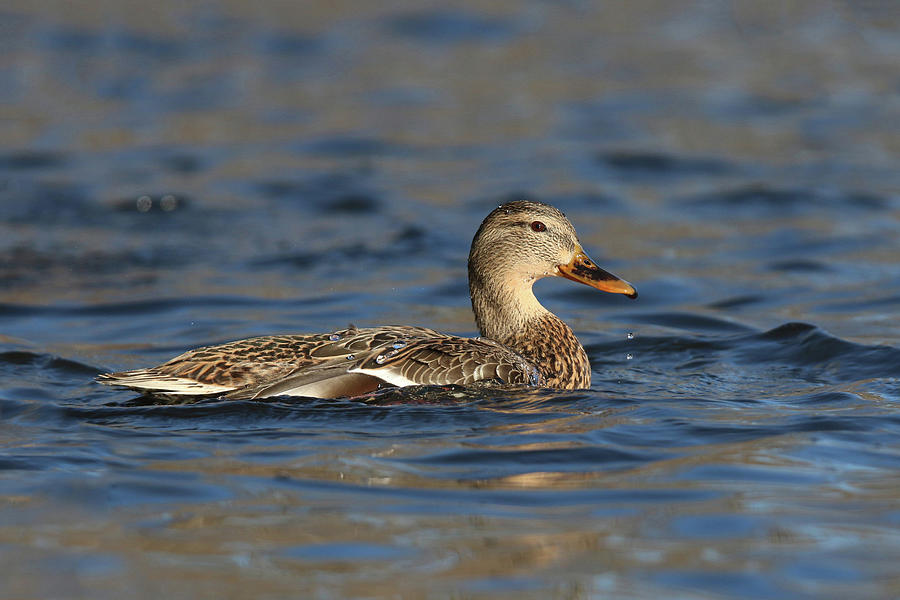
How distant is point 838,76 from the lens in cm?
1744

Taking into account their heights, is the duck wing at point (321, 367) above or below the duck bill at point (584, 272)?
below

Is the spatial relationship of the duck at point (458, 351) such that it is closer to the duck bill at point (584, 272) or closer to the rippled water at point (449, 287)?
the duck bill at point (584, 272)

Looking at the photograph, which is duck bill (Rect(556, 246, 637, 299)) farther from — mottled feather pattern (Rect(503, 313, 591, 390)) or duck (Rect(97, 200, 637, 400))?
mottled feather pattern (Rect(503, 313, 591, 390))

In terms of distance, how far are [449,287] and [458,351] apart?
3900mm

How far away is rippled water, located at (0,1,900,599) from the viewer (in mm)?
5211

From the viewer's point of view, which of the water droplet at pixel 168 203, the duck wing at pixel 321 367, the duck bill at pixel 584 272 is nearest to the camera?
the duck wing at pixel 321 367

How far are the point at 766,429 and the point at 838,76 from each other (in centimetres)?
1159

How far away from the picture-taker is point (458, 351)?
7289mm

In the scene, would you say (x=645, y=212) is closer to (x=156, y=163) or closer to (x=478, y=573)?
(x=156, y=163)

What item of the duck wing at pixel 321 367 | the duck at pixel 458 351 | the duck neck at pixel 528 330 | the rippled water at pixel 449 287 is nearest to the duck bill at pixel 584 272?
the duck at pixel 458 351

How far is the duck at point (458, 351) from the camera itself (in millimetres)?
6953

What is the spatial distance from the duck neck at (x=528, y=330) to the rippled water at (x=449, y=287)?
268 millimetres

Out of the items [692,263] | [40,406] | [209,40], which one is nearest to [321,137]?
[209,40]

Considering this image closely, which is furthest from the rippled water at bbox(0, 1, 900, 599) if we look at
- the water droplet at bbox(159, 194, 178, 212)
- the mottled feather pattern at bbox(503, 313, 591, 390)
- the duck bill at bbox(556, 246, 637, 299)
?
the duck bill at bbox(556, 246, 637, 299)
